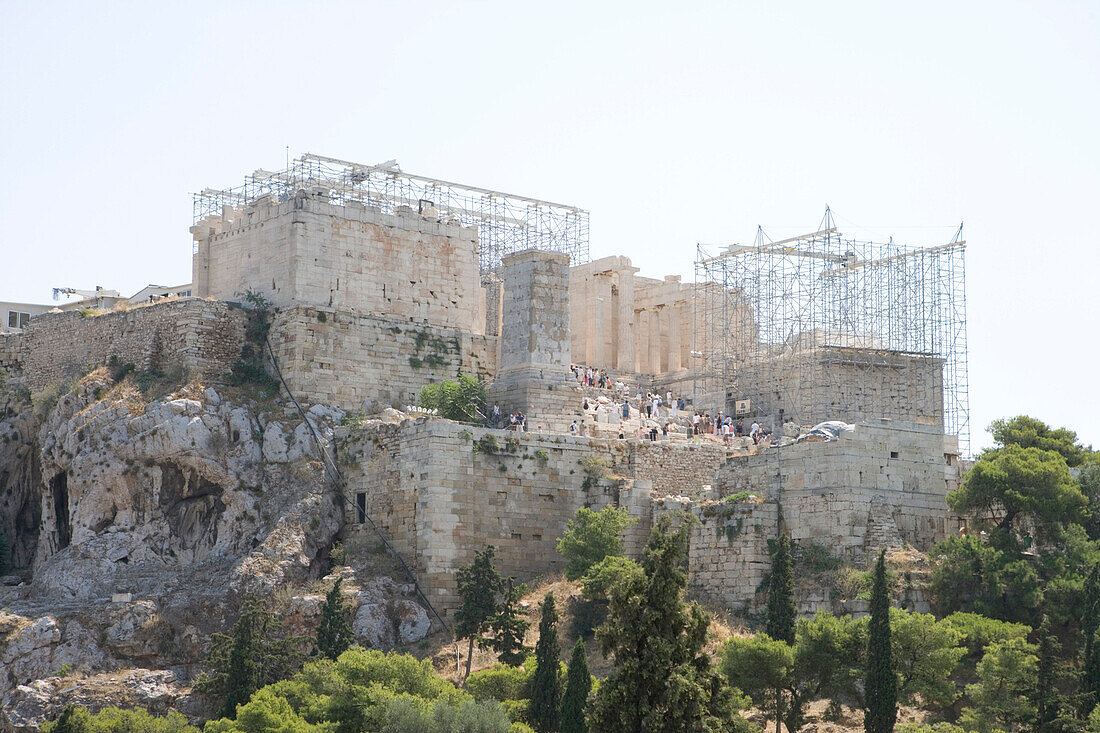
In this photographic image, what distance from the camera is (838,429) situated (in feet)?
133

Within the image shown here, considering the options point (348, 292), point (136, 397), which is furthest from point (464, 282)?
point (136, 397)

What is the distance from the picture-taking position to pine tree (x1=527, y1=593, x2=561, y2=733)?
3556 cm

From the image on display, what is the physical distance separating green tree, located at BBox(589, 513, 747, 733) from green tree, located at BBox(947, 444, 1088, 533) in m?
11.3

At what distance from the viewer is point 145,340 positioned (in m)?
49.4

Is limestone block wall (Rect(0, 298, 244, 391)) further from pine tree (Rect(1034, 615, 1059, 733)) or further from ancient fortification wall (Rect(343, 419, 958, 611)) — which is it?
pine tree (Rect(1034, 615, 1059, 733))

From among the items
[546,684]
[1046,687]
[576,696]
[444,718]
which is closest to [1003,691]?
[1046,687]

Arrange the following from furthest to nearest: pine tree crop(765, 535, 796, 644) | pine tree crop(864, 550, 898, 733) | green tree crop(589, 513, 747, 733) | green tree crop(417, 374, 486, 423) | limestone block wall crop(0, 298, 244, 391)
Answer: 1. limestone block wall crop(0, 298, 244, 391)
2. green tree crop(417, 374, 486, 423)
3. pine tree crop(765, 535, 796, 644)
4. pine tree crop(864, 550, 898, 733)
5. green tree crop(589, 513, 747, 733)

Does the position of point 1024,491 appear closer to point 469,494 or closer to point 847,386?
point 469,494

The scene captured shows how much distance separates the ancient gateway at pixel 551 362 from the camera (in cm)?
4053

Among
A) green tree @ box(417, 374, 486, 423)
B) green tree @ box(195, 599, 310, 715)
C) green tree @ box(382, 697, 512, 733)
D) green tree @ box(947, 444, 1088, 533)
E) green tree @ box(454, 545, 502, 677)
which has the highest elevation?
green tree @ box(417, 374, 486, 423)

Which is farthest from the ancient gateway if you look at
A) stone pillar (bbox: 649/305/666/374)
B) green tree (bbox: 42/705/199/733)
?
green tree (bbox: 42/705/199/733)

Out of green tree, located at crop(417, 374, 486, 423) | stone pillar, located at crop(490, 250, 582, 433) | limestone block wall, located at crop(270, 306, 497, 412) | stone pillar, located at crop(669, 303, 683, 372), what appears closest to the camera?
green tree, located at crop(417, 374, 486, 423)

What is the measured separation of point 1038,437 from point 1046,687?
10.2 meters

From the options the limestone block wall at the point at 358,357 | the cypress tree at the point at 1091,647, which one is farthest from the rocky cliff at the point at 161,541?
the cypress tree at the point at 1091,647
